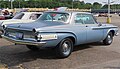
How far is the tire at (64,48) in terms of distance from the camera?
806cm

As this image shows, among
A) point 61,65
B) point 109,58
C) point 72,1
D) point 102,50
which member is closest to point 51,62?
point 61,65

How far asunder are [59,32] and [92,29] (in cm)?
198

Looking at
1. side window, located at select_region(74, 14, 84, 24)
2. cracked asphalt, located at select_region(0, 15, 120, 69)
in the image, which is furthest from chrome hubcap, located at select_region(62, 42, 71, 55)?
side window, located at select_region(74, 14, 84, 24)

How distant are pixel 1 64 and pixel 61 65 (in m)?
1.78

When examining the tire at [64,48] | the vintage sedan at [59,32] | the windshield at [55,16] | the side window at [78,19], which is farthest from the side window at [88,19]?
the tire at [64,48]

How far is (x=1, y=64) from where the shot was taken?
7.40 m

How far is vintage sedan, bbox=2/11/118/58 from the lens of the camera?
24.8 feet

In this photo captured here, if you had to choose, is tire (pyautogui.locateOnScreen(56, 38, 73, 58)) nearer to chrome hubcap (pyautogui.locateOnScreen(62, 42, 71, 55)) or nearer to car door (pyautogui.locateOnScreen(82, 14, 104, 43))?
chrome hubcap (pyautogui.locateOnScreen(62, 42, 71, 55))

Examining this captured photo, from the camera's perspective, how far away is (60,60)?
8031 mm

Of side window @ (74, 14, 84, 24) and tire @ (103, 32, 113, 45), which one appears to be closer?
side window @ (74, 14, 84, 24)

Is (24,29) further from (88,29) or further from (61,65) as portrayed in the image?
(88,29)

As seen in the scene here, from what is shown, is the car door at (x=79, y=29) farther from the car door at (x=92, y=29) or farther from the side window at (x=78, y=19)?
the car door at (x=92, y=29)

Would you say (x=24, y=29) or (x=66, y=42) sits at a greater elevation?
(x=24, y=29)

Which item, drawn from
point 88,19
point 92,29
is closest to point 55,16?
point 88,19
